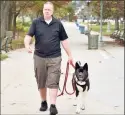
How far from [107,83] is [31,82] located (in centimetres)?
192

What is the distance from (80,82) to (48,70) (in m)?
0.59

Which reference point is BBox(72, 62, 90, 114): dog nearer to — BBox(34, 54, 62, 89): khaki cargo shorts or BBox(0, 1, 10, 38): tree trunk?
BBox(34, 54, 62, 89): khaki cargo shorts

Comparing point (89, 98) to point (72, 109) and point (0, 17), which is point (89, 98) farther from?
point (0, 17)

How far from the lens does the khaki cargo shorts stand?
7.45m

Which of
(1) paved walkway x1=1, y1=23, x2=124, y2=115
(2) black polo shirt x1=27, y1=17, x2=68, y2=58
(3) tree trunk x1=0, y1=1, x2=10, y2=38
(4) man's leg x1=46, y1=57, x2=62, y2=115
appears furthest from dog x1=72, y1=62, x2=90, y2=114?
(3) tree trunk x1=0, y1=1, x2=10, y2=38

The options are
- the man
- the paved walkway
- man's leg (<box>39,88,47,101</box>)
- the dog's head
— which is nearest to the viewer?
the dog's head

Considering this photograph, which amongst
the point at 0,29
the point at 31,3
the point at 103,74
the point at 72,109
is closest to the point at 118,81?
the point at 103,74

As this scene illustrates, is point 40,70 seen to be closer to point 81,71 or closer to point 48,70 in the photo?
point 48,70

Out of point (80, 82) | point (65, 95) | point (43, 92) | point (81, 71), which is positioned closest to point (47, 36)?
point (81, 71)

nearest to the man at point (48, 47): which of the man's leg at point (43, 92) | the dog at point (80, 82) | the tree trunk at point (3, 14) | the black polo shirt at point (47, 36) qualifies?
the black polo shirt at point (47, 36)

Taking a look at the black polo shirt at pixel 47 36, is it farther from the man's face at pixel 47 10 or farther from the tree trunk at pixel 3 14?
the tree trunk at pixel 3 14

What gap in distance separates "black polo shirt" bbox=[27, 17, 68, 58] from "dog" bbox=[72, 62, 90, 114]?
49 centimetres

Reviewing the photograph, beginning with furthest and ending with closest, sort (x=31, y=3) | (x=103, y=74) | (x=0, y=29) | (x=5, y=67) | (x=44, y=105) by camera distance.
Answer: (x=31, y=3)
(x=0, y=29)
(x=5, y=67)
(x=103, y=74)
(x=44, y=105)

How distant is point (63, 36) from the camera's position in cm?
756
